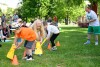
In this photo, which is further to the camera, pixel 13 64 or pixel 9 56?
pixel 9 56

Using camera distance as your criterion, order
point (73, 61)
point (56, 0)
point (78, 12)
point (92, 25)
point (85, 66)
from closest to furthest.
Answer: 1. point (85, 66)
2. point (73, 61)
3. point (92, 25)
4. point (56, 0)
5. point (78, 12)

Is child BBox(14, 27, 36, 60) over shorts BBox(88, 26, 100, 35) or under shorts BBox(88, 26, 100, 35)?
over

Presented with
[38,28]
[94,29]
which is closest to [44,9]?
[94,29]

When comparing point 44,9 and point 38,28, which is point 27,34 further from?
point 44,9


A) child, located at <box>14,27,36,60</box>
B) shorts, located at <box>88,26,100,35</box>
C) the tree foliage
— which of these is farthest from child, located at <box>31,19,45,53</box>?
the tree foliage

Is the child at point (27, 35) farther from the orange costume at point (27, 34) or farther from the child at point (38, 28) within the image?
the child at point (38, 28)

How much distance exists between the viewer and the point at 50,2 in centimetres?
6112

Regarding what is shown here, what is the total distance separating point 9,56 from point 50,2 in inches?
2050

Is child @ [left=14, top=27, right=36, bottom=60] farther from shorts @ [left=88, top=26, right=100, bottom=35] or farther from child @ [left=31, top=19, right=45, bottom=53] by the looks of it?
shorts @ [left=88, top=26, right=100, bottom=35]

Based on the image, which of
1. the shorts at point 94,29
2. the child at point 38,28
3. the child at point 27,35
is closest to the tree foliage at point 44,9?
the shorts at point 94,29

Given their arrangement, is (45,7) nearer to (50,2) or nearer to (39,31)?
(50,2)

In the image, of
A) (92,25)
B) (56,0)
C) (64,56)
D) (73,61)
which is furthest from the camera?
(56,0)

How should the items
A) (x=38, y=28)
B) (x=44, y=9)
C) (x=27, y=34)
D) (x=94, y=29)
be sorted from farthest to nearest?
(x=44, y=9) < (x=94, y=29) < (x=38, y=28) < (x=27, y=34)

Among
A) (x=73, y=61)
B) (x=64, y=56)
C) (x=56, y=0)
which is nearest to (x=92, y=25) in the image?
(x=64, y=56)
